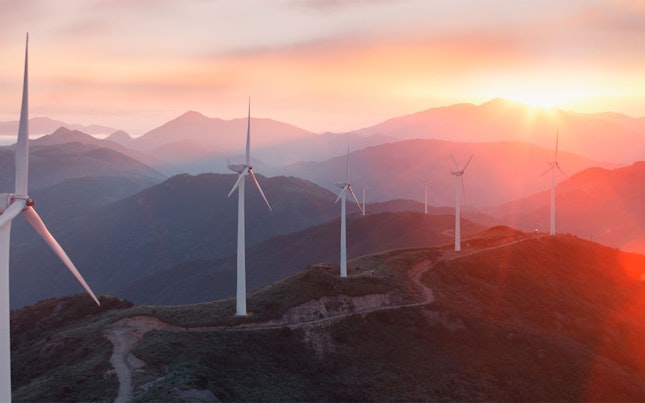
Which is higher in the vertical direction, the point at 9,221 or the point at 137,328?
the point at 9,221

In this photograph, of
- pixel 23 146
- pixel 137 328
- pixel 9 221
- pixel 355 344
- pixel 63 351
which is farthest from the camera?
pixel 355 344

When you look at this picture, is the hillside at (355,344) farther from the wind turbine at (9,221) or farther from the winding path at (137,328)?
the wind turbine at (9,221)

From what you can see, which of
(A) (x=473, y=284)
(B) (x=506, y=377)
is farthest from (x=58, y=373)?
(A) (x=473, y=284)

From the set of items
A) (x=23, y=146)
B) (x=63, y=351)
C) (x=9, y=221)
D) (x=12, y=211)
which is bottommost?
(x=63, y=351)

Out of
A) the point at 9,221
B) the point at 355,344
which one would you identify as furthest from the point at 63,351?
the point at 9,221

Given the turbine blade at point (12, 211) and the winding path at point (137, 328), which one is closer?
the turbine blade at point (12, 211)

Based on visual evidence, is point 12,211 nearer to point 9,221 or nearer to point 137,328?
point 9,221

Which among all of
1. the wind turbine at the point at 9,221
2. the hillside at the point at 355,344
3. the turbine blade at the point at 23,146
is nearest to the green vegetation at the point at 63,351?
the hillside at the point at 355,344

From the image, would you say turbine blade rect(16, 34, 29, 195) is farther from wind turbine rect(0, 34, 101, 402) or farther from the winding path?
the winding path
